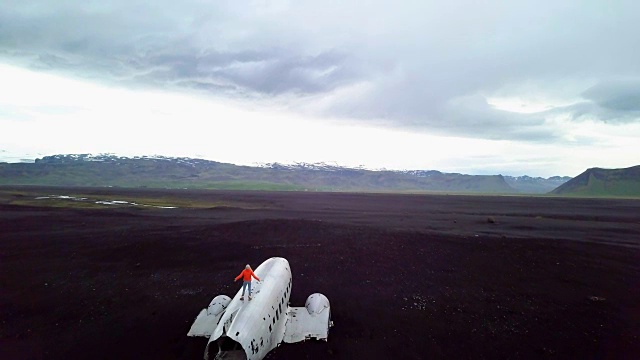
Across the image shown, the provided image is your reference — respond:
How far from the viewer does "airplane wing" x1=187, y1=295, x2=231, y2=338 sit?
19484 mm

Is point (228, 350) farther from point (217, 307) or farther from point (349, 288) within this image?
point (349, 288)

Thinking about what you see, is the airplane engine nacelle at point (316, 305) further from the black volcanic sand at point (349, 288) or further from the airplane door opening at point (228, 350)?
the airplane door opening at point (228, 350)

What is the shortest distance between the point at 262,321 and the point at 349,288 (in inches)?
521

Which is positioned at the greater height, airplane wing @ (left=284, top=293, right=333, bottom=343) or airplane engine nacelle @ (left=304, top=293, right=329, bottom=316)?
airplane engine nacelle @ (left=304, top=293, right=329, bottom=316)

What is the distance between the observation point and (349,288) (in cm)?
2842

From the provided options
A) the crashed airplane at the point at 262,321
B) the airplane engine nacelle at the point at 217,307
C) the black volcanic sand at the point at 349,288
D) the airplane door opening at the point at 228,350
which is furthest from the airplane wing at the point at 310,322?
the airplane door opening at the point at 228,350

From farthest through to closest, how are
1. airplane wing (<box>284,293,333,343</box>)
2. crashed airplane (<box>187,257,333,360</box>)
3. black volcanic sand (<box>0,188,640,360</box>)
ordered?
black volcanic sand (<box>0,188,640,360</box>)
airplane wing (<box>284,293,333,343</box>)
crashed airplane (<box>187,257,333,360</box>)

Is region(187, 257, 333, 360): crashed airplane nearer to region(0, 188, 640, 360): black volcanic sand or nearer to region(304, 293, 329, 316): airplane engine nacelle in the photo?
region(304, 293, 329, 316): airplane engine nacelle

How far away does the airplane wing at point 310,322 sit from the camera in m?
19.1

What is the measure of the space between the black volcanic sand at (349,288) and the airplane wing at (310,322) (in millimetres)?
578

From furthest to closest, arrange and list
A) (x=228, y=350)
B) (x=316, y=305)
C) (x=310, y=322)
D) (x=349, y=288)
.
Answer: (x=349, y=288) < (x=316, y=305) < (x=310, y=322) < (x=228, y=350)

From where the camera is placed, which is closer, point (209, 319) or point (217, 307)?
point (209, 319)

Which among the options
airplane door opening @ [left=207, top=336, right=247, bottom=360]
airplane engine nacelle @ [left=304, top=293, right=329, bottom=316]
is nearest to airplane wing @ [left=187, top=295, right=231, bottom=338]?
airplane door opening @ [left=207, top=336, right=247, bottom=360]

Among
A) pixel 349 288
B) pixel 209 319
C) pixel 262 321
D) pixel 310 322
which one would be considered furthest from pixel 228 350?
pixel 349 288
